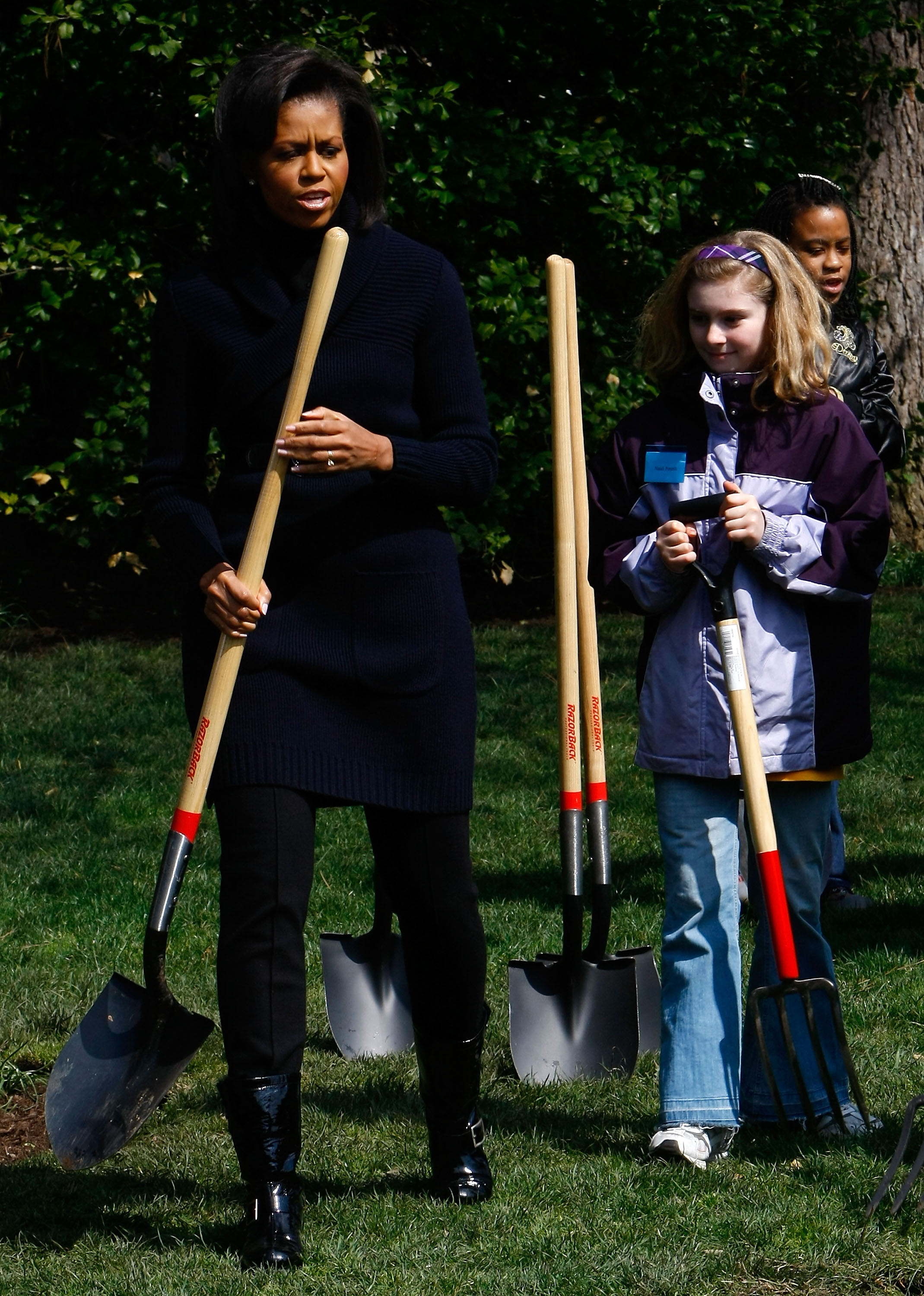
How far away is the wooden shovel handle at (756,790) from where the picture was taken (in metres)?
3.09

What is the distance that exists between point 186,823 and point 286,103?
1.23 metres

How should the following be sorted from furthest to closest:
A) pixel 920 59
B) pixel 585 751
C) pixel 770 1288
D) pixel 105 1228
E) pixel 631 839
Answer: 1. pixel 920 59
2. pixel 631 839
3. pixel 585 751
4. pixel 105 1228
5. pixel 770 1288

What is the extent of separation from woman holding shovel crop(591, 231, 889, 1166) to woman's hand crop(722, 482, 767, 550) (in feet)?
0.19

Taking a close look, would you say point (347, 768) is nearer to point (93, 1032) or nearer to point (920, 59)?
point (93, 1032)

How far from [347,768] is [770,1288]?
3.57 ft

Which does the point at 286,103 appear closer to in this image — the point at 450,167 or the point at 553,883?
the point at 553,883

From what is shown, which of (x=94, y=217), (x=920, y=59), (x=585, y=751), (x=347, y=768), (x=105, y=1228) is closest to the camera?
(x=347, y=768)

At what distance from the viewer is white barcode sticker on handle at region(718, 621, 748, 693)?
310 centimetres

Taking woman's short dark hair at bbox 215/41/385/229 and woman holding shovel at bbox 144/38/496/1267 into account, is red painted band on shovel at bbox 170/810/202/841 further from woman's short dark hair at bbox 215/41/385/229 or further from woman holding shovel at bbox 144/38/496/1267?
woman's short dark hair at bbox 215/41/385/229

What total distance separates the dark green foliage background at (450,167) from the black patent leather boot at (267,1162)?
21.7 ft

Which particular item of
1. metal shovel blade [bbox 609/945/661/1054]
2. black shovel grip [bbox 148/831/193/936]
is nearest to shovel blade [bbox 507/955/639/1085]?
metal shovel blade [bbox 609/945/661/1054]

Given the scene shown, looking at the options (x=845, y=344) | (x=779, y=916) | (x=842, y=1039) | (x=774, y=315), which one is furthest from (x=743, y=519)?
(x=845, y=344)

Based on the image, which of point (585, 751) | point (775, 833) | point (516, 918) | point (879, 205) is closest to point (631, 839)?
point (516, 918)

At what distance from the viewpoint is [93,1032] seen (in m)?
3.04
